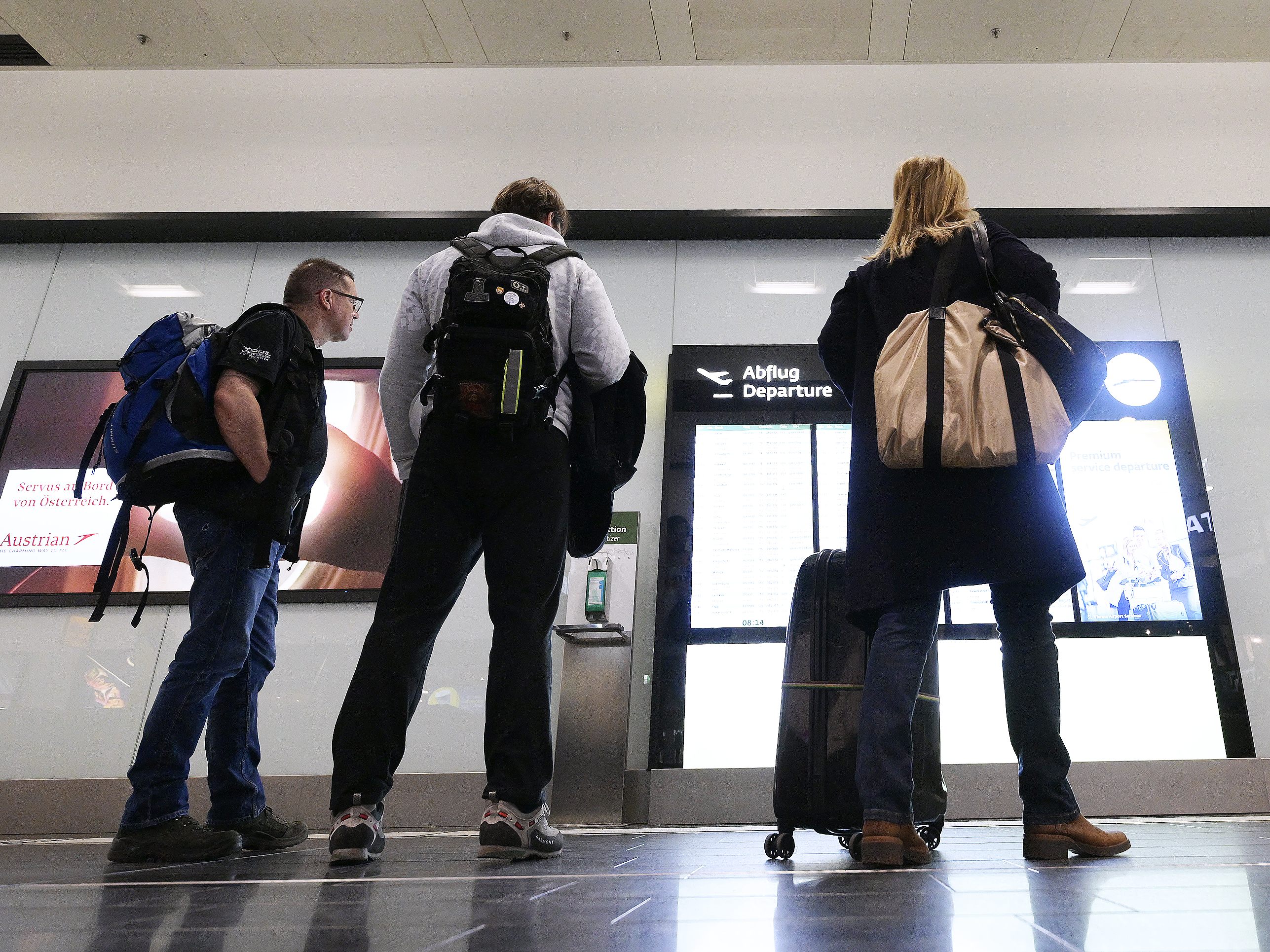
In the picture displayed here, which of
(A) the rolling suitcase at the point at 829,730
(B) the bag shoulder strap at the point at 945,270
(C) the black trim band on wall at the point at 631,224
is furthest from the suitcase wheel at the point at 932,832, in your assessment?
(C) the black trim band on wall at the point at 631,224

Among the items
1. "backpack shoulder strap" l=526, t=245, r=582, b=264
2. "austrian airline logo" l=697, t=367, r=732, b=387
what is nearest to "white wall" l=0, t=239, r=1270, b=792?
"austrian airline logo" l=697, t=367, r=732, b=387

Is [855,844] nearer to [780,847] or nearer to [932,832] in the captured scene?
[780,847]

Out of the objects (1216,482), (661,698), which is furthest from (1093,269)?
(661,698)

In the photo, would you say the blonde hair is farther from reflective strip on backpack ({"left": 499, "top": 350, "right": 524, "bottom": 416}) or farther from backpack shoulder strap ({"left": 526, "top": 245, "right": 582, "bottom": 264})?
reflective strip on backpack ({"left": 499, "top": 350, "right": 524, "bottom": 416})

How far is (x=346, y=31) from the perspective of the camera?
4.53 meters

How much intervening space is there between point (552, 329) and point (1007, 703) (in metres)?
1.10

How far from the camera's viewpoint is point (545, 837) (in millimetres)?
1538

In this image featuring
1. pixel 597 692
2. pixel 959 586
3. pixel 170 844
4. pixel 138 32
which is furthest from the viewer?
pixel 138 32

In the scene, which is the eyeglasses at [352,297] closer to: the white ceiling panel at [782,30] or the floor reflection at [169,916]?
the floor reflection at [169,916]

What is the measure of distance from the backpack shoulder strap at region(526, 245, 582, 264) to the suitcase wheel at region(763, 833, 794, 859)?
121 centimetres

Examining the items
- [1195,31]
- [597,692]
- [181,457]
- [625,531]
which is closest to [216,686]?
[181,457]

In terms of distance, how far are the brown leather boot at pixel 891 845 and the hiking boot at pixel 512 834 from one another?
548 mm

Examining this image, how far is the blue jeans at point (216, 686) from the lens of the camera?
1.79 metres

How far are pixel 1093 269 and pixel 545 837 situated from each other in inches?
167
